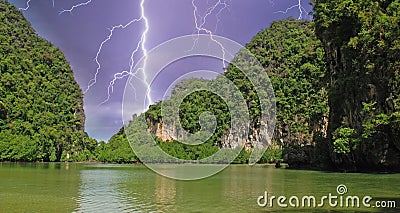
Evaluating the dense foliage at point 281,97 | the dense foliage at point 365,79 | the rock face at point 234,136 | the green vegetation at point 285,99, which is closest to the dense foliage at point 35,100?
the green vegetation at point 285,99

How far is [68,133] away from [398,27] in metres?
60.0

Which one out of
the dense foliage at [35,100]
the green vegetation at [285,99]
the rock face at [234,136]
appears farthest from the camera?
the rock face at [234,136]

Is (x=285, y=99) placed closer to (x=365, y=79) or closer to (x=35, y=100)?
(x=365, y=79)

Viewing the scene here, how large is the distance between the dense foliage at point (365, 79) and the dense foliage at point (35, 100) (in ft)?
134

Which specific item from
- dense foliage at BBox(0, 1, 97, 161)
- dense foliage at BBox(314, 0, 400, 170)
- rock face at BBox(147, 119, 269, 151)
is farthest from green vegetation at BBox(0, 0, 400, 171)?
rock face at BBox(147, 119, 269, 151)

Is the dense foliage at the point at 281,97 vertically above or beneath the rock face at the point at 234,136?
above

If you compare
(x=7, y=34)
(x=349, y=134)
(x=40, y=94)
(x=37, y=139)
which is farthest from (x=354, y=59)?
(x=7, y=34)

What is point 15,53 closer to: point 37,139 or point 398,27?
point 37,139

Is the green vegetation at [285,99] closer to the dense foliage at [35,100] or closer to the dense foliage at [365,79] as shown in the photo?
the dense foliage at [365,79]

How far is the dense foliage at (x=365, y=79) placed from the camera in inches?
857

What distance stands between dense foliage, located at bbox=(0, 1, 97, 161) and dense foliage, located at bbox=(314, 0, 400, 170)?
1607 inches

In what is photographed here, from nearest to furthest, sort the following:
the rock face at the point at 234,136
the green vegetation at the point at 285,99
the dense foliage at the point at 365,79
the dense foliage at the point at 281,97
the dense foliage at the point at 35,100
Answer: the dense foliage at the point at 365,79 → the green vegetation at the point at 285,99 → the dense foliage at the point at 281,97 → the dense foliage at the point at 35,100 → the rock face at the point at 234,136

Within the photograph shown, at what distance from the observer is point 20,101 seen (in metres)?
63.6

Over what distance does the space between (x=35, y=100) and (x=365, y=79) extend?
55686 mm
